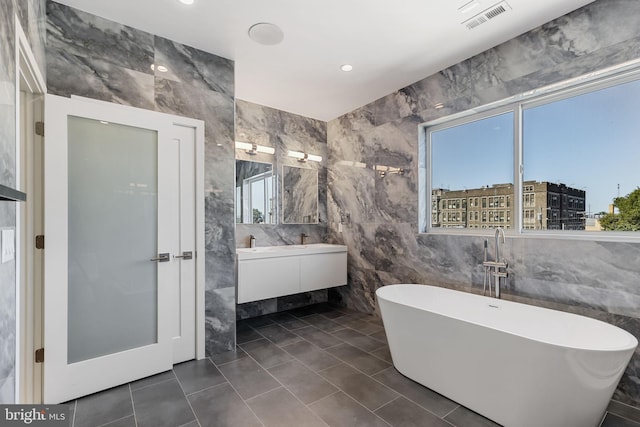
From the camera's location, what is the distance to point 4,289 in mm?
1188

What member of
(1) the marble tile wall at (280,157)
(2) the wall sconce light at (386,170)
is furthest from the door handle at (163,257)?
(2) the wall sconce light at (386,170)

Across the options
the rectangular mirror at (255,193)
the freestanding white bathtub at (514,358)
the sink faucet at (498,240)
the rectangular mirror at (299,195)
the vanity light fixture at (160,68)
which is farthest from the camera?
the rectangular mirror at (299,195)

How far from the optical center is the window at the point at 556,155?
7.01 feet

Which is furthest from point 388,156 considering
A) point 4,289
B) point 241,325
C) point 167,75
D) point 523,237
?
point 4,289

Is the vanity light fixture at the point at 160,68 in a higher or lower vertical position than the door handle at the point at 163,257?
higher

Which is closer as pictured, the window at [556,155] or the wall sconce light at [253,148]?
the window at [556,155]

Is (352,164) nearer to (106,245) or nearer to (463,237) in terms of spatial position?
(463,237)

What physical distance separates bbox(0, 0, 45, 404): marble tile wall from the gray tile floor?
0.89m

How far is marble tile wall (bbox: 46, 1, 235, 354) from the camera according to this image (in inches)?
84.1

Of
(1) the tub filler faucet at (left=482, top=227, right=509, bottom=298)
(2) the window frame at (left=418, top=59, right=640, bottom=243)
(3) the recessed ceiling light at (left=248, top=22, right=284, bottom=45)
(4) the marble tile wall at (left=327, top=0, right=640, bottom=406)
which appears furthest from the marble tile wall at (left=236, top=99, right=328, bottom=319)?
(1) the tub filler faucet at (left=482, top=227, right=509, bottom=298)

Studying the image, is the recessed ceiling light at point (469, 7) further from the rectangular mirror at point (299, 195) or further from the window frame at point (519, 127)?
the rectangular mirror at point (299, 195)

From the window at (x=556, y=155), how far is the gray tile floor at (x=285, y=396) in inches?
55.9

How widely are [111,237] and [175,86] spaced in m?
1.37

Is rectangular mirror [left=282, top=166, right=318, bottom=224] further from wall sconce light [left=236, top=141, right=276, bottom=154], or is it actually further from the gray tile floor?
the gray tile floor
